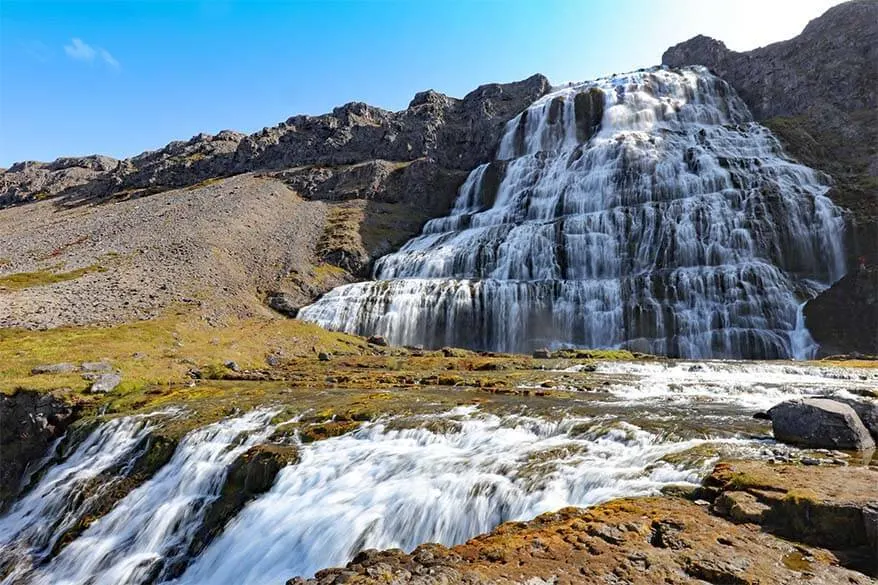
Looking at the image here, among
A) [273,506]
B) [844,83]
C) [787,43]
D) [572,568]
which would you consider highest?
[787,43]

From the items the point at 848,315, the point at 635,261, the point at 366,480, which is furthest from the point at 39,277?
the point at 848,315

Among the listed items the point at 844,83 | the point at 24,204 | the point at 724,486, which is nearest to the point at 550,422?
the point at 724,486

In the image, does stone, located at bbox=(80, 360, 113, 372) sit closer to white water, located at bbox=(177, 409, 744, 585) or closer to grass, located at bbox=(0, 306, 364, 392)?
grass, located at bbox=(0, 306, 364, 392)

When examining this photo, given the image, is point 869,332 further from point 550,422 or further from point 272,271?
point 272,271

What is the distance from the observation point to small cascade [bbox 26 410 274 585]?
12.0 m

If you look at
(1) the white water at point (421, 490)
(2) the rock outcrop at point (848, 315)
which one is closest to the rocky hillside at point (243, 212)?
(1) the white water at point (421, 490)

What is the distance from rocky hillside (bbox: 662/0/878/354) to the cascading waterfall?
5.78 m

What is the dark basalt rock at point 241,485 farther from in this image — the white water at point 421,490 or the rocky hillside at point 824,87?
the rocky hillside at point 824,87

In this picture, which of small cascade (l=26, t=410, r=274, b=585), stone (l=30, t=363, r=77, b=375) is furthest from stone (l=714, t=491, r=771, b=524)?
stone (l=30, t=363, r=77, b=375)

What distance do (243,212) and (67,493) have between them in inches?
2279

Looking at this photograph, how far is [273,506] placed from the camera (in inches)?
447

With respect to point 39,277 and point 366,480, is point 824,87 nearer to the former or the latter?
point 366,480

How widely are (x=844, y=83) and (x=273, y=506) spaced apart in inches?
3682

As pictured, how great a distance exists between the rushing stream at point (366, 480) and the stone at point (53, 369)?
7.03m
